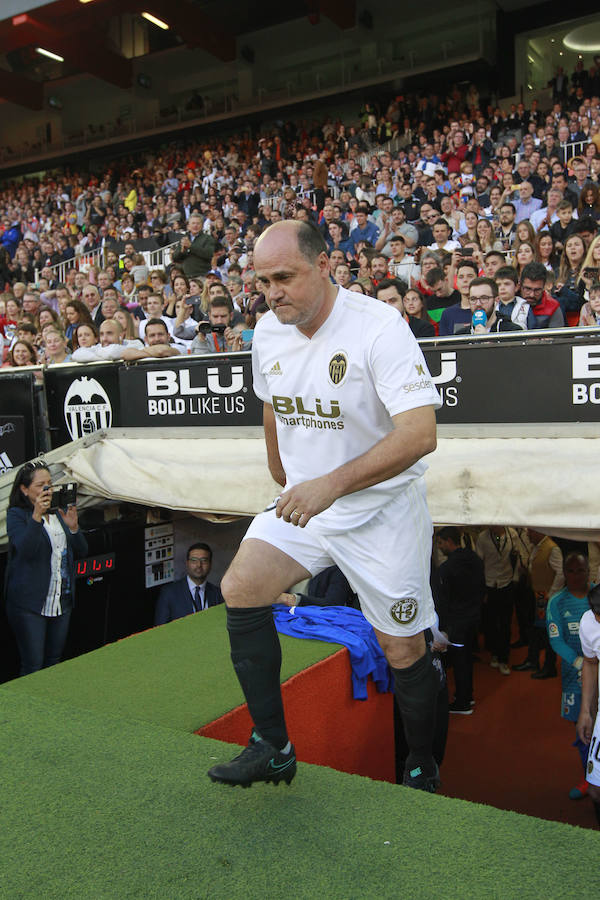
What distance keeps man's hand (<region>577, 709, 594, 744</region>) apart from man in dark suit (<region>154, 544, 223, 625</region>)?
3.47 m

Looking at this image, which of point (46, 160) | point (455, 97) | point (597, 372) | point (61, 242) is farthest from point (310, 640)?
point (46, 160)

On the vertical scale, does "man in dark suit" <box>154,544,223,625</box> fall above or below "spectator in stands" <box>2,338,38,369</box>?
below

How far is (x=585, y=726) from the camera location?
430 cm

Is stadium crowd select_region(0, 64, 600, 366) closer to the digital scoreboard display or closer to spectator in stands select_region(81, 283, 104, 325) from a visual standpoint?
spectator in stands select_region(81, 283, 104, 325)

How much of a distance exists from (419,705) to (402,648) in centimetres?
23

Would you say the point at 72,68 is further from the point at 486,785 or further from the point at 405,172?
the point at 486,785

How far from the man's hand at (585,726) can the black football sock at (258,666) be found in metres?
2.58

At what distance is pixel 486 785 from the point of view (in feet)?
17.7

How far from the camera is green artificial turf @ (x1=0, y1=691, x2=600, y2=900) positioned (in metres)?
1.81

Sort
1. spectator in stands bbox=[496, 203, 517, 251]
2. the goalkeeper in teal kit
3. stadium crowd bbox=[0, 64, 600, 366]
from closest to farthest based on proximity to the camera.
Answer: the goalkeeper in teal kit, stadium crowd bbox=[0, 64, 600, 366], spectator in stands bbox=[496, 203, 517, 251]

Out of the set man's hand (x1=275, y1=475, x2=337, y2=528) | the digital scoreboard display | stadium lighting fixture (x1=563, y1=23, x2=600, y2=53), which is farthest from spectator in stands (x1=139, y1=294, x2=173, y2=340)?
stadium lighting fixture (x1=563, y1=23, x2=600, y2=53)

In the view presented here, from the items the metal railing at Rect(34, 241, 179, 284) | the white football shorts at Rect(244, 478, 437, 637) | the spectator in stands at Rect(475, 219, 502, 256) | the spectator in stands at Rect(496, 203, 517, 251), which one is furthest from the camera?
the metal railing at Rect(34, 241, 179, 284)

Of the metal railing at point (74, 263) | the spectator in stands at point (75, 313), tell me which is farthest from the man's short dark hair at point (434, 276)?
the metal railing at point (74, 263)

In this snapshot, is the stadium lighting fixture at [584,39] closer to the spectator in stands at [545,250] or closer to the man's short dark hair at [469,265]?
the spectator in stands at [545,250]
